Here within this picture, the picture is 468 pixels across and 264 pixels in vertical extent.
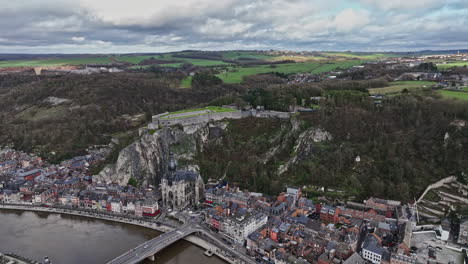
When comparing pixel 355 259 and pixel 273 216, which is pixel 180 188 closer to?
pixel 273 216

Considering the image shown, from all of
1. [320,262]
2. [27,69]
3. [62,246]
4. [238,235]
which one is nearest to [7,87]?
[27,69]

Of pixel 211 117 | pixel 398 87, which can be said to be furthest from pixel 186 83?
pixel 398 87

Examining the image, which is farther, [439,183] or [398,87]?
[398,87]

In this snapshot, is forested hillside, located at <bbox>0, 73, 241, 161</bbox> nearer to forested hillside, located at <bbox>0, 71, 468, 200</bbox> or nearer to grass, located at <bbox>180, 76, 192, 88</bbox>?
forested hillside, located at <bbox>0, 71, 468, 200</bbox>

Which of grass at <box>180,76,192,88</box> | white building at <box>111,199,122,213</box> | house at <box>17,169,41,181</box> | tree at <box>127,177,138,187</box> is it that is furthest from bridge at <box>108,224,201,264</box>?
grass at <box>180,76,192,88</box>

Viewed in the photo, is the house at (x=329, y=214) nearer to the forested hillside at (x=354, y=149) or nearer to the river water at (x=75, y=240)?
the forested hillside at (x=354, y=149)

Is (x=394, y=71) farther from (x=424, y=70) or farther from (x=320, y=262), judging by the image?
(x=320, y=262)
